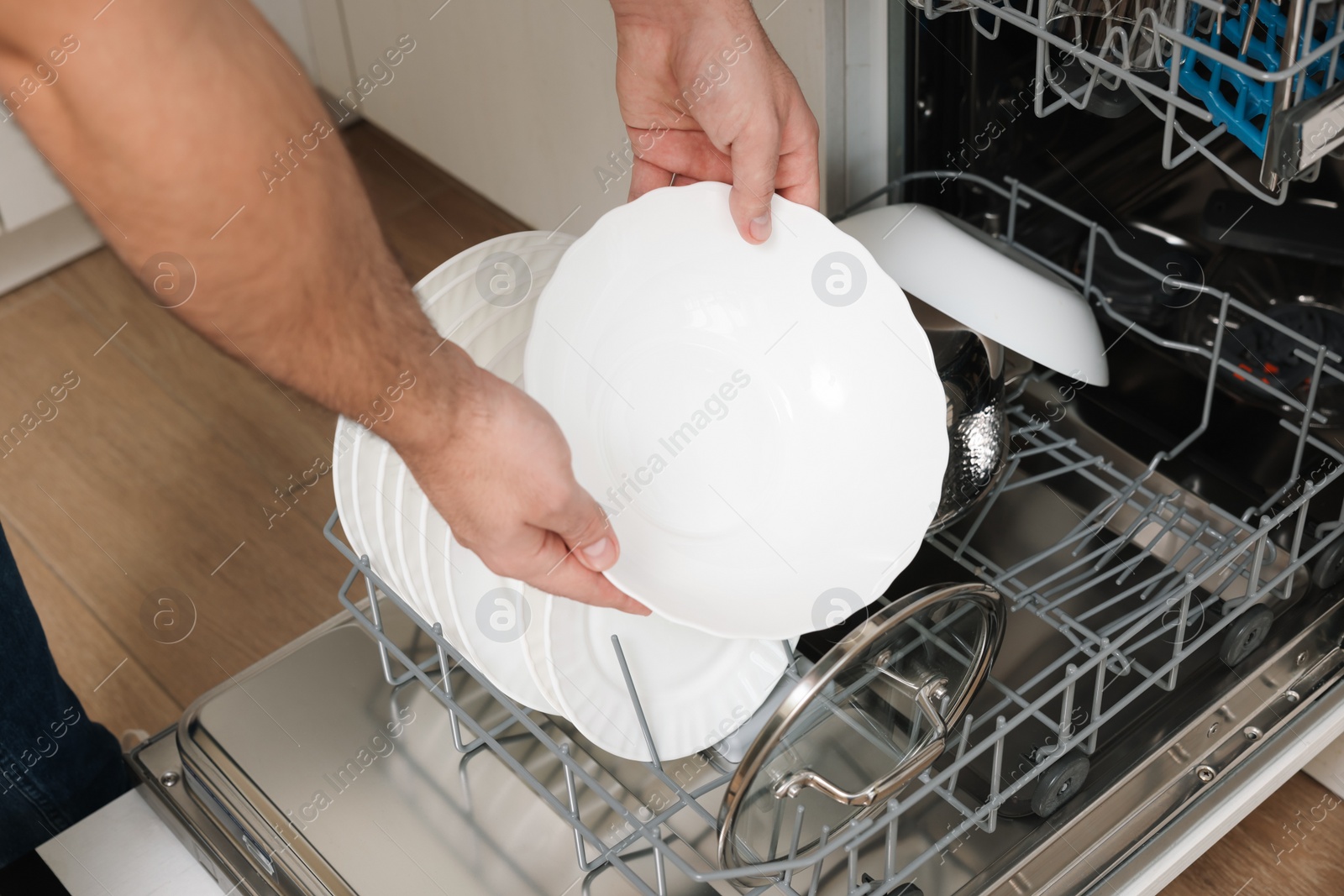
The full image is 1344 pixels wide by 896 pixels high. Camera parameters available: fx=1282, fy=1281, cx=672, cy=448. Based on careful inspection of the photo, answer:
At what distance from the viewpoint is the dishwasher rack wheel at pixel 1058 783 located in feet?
2.34

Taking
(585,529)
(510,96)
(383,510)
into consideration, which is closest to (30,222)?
(510,96)

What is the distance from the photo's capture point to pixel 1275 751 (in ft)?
2.59

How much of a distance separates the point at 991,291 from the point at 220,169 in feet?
1.53

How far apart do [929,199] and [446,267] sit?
1.19 feet

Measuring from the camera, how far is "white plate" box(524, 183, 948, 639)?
2.35 ft

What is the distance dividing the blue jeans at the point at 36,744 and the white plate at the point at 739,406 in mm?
429

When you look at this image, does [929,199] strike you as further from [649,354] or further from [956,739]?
[956,739]

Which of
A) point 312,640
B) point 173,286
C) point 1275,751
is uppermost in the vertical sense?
point 173,286

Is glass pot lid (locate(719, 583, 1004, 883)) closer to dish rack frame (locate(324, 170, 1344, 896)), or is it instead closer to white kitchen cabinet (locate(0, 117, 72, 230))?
dish rack frame (locate(324, 170, 1344, 896))

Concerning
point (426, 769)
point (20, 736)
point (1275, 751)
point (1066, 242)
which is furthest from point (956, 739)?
point (20, 736)

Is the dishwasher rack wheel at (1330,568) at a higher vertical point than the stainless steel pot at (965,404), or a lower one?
lower

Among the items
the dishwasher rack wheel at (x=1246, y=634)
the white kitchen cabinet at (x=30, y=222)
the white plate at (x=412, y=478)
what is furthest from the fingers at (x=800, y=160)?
the white kitchen cabinet at (x=30, y=222)

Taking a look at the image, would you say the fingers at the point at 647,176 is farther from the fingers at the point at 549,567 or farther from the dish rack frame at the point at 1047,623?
the fingers at the point at 549,567

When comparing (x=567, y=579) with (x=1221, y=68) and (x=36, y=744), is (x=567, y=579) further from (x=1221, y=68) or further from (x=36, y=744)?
(x=36, y=744)
